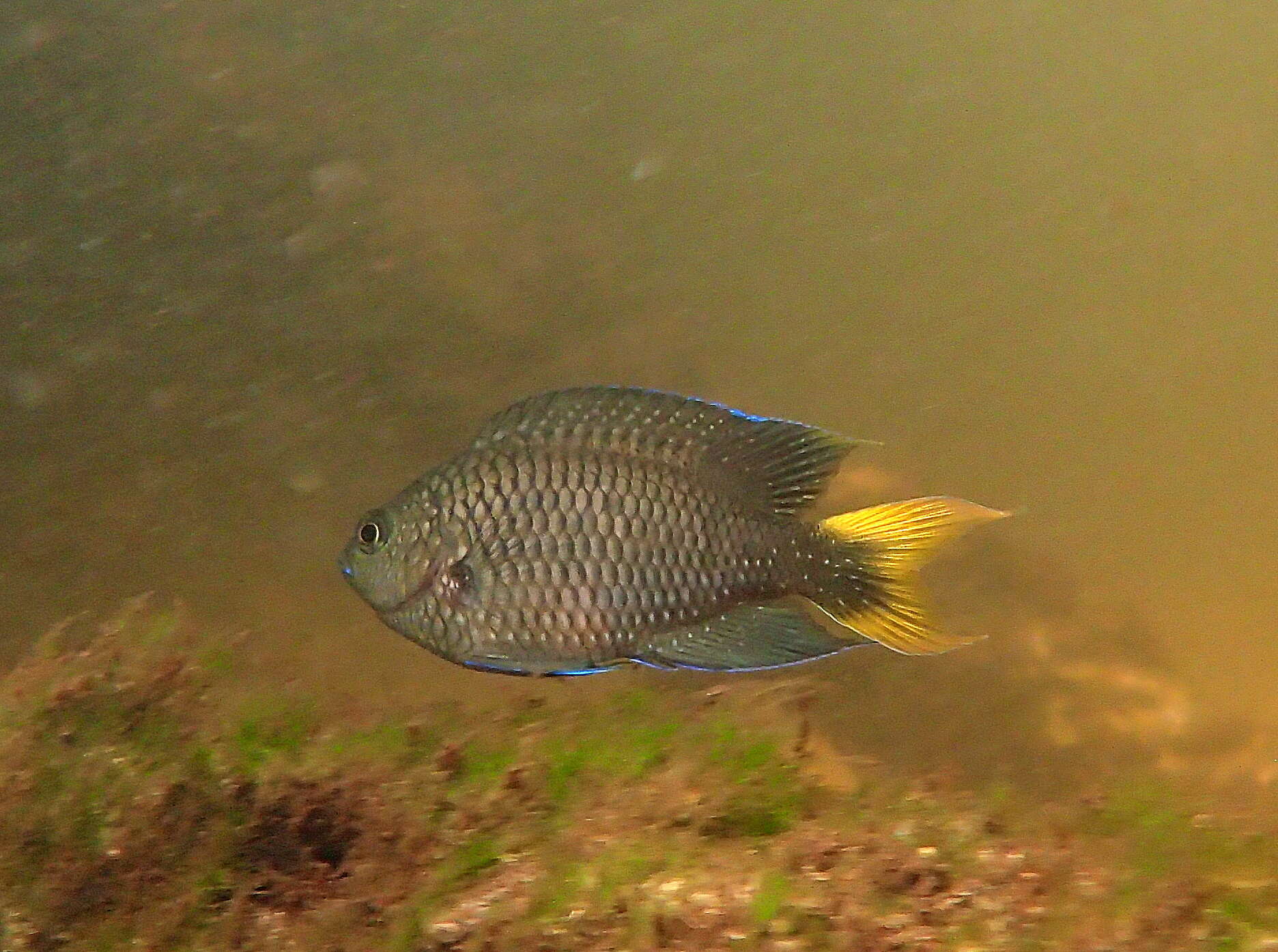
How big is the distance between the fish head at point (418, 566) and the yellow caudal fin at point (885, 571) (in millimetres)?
824

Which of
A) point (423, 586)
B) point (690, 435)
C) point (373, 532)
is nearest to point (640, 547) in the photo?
point (690, 435)

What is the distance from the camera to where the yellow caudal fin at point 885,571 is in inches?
80.1

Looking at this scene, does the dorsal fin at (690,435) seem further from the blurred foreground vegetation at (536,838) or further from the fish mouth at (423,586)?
the blurred foreground vegetation at (536,838)

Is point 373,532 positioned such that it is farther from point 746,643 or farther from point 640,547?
point 746,643

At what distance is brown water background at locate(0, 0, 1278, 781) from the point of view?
4113mm

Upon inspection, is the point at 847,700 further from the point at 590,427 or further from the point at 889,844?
the point at 590,427

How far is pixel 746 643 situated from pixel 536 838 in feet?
2.10

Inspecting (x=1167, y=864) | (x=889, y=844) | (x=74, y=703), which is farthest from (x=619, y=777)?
(x=74, y=703)

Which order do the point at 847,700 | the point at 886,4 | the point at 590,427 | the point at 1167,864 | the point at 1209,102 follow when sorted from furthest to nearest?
the point at 886,4 < the point at 1209,102 < the point at 847,700 < the point at 590,427 < the point at 1167,864

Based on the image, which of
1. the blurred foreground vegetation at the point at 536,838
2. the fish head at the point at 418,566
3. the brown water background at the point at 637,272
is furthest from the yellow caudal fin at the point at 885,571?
the brown water background at the point at 637,272

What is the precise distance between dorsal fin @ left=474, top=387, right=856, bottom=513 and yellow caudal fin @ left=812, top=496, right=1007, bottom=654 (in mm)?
141

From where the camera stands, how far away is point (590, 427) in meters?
2.02

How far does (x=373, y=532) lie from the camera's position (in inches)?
80.2

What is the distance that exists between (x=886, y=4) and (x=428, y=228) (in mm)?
3129
